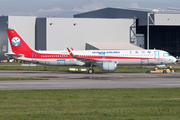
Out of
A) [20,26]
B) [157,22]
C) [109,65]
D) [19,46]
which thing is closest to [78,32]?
[20,26]

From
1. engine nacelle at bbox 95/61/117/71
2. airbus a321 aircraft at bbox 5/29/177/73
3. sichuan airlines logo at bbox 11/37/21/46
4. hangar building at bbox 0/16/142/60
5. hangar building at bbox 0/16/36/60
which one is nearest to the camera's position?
engine nacelle at bbox 95/61/117/71

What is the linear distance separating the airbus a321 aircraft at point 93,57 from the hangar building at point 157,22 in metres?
31.4

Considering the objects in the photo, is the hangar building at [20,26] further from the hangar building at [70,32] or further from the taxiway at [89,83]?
the taxiway at [89,83]

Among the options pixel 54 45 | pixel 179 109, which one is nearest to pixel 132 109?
pixel 179 109

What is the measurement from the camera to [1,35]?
8619 cm

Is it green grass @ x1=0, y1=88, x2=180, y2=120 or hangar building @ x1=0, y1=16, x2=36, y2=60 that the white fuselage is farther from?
hangar building @ x1=0, y1=16, x2=36, y2=60

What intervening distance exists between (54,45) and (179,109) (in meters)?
68.1

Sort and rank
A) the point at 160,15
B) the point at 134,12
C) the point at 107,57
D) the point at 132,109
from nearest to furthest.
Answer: the point at 132,109
the point at 107,57
the point at 160,15
the point at 134,12

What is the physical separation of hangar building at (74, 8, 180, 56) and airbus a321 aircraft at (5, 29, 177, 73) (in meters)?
31.4

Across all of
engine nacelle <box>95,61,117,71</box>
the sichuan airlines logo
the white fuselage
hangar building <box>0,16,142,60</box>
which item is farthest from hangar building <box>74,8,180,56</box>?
the sichuan airlines logo

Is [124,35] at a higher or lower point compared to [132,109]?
higher

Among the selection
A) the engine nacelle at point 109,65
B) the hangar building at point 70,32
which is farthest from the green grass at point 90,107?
the hangar building at point 70,32

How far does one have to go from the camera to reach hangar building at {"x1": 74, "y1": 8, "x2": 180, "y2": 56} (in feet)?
263

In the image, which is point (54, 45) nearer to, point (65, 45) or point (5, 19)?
point (65, 45)
